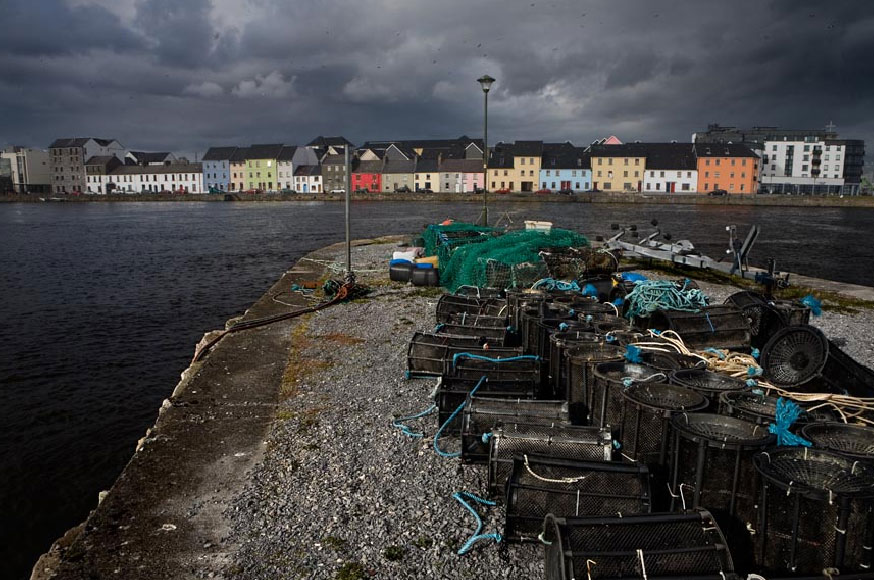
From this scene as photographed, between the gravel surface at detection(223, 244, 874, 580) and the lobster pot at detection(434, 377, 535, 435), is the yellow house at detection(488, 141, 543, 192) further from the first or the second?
the lobster pot at detection(434, 377, 535, 435)

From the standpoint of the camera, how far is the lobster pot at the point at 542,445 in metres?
5.01

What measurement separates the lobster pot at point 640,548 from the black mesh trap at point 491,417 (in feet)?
6.44

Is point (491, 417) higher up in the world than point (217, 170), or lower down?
lower down

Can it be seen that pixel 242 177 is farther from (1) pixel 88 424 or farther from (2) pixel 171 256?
(1) pixel 88 424

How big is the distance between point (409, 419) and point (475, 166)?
109330 mm

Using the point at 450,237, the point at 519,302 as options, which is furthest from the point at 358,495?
the point at 450,237

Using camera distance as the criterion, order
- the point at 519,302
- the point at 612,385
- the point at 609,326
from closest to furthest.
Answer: the point at 612,385
the point at 609,326
the point at 519,302

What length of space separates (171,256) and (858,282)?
31.5 meters

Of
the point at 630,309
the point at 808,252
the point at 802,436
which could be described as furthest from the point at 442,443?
the point at 808,252

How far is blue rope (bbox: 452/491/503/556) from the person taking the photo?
4.53 meters

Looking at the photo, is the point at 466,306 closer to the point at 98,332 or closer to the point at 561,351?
the point at 561,351

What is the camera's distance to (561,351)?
23.2ft

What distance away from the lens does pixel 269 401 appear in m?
7.68

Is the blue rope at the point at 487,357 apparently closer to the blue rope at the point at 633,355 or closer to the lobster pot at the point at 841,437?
the blue rope at the point at 633,355
